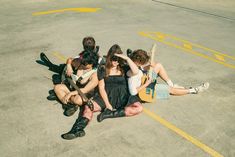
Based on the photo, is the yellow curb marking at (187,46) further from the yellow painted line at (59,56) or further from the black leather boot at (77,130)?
the black leather boot at (77,130)

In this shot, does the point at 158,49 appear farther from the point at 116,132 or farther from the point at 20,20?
the point at 20,20

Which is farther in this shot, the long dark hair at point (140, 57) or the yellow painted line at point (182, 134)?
the long dark hair at point (140, 57)

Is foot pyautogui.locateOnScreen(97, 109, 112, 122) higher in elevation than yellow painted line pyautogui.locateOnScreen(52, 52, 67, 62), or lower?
lower

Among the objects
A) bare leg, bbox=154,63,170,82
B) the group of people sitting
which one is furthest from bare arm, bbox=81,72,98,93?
bare leg, bbox=154,63,170,82

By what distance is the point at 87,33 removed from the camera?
12.5 meters

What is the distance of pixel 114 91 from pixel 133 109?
59 centimetres

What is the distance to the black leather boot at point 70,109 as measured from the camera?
6.89 metres

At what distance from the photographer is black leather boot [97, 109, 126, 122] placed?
674 centimetres

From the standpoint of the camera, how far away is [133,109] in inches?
274

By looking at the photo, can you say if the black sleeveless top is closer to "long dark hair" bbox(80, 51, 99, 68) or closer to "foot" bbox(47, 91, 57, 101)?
"long dark hair" bbox(80, 51, 99, 68)

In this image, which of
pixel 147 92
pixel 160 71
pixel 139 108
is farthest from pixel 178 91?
pixel 139 108

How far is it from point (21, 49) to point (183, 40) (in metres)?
6.20

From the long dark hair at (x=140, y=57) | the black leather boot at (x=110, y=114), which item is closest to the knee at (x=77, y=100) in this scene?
the black leather boot at (x=110, y=114)

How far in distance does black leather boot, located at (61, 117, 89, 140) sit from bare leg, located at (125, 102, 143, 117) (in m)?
0.98
